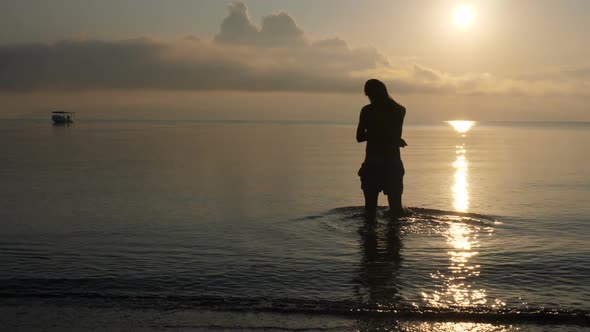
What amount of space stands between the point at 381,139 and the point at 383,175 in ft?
2.26

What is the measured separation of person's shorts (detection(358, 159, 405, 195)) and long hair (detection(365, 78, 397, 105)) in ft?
3.78

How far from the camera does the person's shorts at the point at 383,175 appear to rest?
11.5 m

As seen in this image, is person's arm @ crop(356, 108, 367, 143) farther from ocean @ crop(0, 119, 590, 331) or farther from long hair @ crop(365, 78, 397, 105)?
ocean @ crop(0, 119, 590, 331)

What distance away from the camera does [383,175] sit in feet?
37.7

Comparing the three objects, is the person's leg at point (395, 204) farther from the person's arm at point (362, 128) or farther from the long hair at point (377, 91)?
the long hair at point (377, 91)

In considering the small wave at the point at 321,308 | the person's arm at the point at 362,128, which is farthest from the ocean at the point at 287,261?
the person's arm at the point at 362,128

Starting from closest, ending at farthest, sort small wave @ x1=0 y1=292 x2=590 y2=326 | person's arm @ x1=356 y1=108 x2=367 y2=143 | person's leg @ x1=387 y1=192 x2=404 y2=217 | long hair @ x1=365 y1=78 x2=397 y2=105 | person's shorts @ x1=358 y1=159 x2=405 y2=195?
small wave @ x1=0 y1=292 x2=590 y2=326 < long hair @ x1=365 y1=78 x2=397 y2=105 < person's arm @ x1=356 y1=108 x2=367 y2=143 < person's shorts @ x1=358 y1=159 x2=405 y2=195 < person's leg @ x1=387 y1=192 x2=404 y2=217

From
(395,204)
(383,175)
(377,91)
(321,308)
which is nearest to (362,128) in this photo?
(377,91)

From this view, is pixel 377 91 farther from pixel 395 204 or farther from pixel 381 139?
pixel 395 204

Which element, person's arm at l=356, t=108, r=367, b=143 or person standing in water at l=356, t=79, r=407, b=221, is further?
person's arm at l=356, t=108, r=367, b=143

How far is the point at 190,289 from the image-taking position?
7328 millimetres

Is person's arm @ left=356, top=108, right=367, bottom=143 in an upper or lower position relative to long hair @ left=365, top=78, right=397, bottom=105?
lower

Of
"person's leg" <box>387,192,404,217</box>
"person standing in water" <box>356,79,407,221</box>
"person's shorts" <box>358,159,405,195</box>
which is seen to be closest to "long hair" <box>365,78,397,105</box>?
"person standing in water" <box>356,79,407,221</box>

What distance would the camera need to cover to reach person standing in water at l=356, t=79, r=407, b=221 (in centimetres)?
1120
